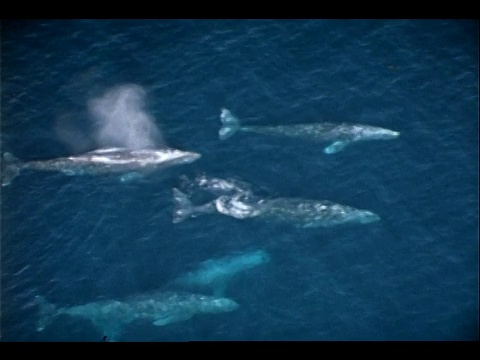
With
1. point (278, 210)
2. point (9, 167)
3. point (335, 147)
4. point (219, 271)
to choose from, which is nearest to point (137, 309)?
point (219, 271)

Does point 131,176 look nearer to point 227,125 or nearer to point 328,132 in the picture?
point 227,125

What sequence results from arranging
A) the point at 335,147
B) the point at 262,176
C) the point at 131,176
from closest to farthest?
the point at 131,176
the point at 262,176
the point at 335,147

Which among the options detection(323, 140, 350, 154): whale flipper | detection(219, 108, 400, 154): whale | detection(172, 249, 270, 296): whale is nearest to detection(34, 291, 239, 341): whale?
detection(172, 249, 270, 296): whale

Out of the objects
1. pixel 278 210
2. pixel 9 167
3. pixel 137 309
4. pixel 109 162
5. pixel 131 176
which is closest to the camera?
pixel 137 309

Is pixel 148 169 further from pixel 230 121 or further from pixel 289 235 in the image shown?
pixel 289 235

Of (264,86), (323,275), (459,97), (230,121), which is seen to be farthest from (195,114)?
(459,97)

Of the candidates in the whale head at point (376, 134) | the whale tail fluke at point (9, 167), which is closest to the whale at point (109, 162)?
the whale tail fluke at point (9, 167)

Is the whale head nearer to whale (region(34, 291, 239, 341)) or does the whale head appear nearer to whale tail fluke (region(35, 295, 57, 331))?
whale (region(34, 291, 239, 341))
